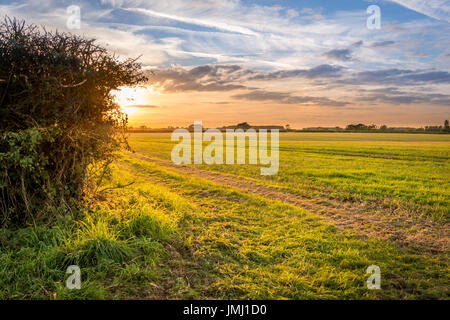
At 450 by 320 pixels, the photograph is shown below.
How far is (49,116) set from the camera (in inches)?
218

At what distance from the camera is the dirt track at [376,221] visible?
6.11 meters

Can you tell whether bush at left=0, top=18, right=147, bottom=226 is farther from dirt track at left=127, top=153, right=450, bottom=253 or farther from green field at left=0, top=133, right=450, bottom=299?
dirt track at left=127, top=153, right=450, bottom=253

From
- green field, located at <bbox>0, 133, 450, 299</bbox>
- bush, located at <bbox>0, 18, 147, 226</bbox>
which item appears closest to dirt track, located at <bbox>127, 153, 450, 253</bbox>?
green field, located at <bbox>0, 133, 450, 299</bbox>

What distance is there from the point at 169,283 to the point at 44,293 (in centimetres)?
181

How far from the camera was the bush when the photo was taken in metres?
5.13

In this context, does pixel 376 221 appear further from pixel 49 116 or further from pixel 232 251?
pixel 49 116

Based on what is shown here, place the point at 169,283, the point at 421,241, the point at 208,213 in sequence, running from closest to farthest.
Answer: the point at 169,283
the point at 421,241
the point at 208,213

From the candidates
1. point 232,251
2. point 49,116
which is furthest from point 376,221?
point 49,116

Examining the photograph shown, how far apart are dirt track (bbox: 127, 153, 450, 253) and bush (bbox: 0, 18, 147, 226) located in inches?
257

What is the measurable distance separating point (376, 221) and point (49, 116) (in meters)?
8.60

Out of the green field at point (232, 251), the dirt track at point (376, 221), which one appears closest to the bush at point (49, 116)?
the green field at point (232, 251)

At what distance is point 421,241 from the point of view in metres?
6.05
